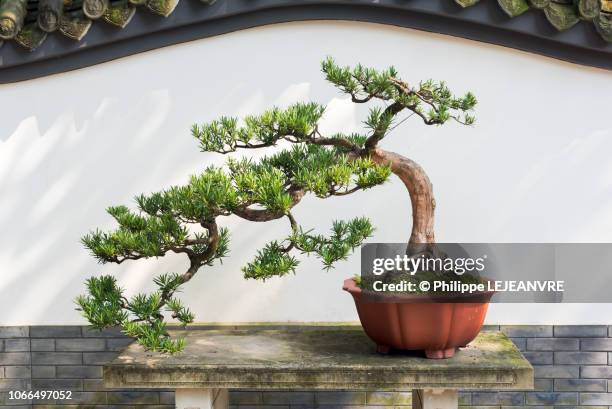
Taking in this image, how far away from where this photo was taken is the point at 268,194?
2008 millimetres

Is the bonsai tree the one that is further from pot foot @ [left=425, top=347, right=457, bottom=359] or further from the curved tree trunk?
pot foot @ [left=425, top=347, right=457, bottom=359]

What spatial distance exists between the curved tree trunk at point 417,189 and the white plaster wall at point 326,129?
2.41 feet

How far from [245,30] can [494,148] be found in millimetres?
1251

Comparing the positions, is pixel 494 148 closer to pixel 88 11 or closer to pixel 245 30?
pixel 245 30

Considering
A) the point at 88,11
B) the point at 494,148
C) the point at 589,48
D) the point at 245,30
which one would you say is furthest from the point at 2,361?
the point at 589,48

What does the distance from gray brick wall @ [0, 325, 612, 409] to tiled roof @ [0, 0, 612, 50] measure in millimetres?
1347

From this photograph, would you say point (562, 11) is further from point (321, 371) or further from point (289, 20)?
point (321, 371)

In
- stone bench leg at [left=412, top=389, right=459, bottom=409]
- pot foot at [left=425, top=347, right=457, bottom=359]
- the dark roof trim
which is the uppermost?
the dark roof trim

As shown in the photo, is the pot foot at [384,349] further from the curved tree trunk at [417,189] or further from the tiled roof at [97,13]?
the tiled roof at [97,13]

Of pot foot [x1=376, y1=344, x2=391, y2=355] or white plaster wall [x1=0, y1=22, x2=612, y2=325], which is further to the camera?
white plaster wall [x1=0, y1=22, x2=612, y2=325]

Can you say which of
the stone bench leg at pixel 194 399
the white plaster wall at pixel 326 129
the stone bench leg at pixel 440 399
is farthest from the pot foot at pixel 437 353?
the white plaster wall at pixel 326 129

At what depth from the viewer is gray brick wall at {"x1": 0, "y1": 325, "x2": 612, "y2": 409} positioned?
3168 millimetres

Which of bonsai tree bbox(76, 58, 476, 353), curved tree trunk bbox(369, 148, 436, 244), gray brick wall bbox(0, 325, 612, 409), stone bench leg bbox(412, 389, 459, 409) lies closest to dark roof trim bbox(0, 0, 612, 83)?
bonsai tree bbox(76, 58, 476, 353)

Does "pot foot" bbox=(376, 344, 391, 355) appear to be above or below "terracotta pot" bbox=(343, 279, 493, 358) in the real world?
below
